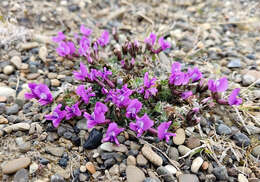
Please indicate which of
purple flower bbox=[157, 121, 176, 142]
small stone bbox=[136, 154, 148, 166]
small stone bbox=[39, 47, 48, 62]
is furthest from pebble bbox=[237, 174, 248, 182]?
small stone bbox=[39, 47, 48, 62]

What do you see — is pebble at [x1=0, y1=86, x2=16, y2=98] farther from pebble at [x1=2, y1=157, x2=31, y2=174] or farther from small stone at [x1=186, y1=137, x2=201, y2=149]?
small stone at [x1=186, y1=137, x2=201, y2=149]

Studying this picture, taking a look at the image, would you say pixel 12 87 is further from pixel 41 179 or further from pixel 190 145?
pixel 190 145

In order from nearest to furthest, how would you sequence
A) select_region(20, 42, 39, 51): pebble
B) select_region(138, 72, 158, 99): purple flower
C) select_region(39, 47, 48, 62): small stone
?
select_region(138, 72, 158, 99): purple flower < select_region(39, 47, 48, 62): small stone < select_region(20, 42, 39, 51): pebble

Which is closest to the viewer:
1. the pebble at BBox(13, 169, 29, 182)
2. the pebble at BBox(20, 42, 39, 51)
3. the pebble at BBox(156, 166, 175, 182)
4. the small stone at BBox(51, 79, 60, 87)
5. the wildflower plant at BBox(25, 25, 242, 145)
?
the pebble at BBox(13, 169, 29, 182)

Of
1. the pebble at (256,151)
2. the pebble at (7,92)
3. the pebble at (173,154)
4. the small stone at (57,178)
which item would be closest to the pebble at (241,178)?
the pebble at (256,151)

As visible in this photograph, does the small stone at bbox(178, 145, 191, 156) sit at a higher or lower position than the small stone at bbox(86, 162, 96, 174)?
higher

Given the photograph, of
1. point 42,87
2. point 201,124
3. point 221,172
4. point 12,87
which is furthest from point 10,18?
point 221,172

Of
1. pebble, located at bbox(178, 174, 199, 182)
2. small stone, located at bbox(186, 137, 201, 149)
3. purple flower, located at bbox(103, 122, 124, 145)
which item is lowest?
pebble, located at bbox(178, 174, 199, 182)
